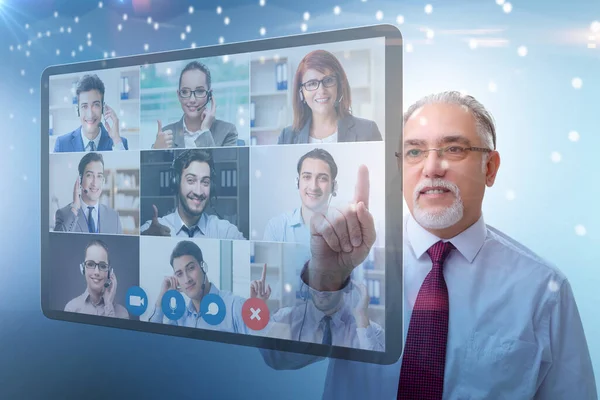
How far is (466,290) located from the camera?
1.65 metres

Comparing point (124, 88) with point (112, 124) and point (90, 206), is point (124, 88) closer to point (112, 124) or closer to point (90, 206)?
point (112, 124)

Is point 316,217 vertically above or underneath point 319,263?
above

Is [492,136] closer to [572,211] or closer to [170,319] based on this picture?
[572,211]

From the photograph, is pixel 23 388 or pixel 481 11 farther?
pixel 23 388

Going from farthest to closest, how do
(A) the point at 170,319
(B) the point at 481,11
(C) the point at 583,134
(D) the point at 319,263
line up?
(A) the point at 170,319 < (D) the point at 319,263 < (B) the point at 481,11 < (C) the point at 583,134

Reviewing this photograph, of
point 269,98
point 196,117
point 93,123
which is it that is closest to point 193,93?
point 196,117

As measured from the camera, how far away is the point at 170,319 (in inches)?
84.1

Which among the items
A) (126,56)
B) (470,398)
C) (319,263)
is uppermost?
(126,56)

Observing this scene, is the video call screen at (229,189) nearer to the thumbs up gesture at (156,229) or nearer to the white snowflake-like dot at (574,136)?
the thumbs up gesture at (156,229)


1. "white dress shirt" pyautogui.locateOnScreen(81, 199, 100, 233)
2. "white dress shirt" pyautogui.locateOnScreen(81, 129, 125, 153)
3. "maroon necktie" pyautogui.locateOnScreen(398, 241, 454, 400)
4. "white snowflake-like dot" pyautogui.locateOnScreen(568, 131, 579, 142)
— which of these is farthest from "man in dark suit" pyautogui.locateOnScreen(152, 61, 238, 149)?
"white snowflake-like dot" pyautogui.locateOnScreen(568, 131, 579, 142)

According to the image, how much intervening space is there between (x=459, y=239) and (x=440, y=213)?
0.32 ft

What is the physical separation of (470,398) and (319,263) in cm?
62

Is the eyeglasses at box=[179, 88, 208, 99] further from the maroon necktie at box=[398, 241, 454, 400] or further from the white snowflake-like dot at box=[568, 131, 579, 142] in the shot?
the white snowflake-like dot at box=[568, 131, 579, 142]

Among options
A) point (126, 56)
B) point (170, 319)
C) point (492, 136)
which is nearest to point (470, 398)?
point (492, 136)
